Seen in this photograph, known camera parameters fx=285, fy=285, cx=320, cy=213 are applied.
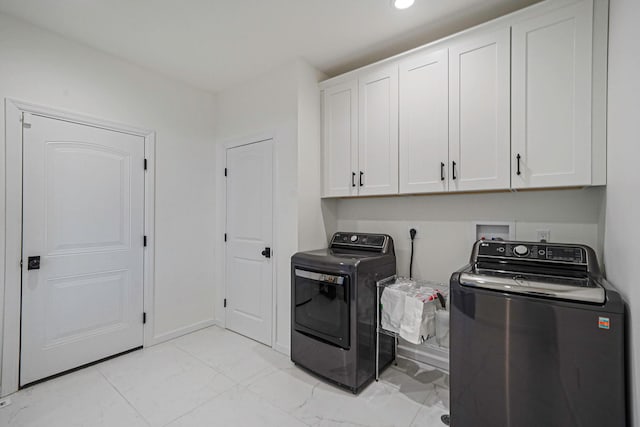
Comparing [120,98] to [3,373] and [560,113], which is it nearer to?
[3,373]

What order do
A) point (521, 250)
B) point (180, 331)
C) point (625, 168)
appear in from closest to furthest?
point (625, 168), point (521, 250), point (180, 331)

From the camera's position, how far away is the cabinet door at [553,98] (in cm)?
156

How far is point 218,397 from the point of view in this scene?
2.00 metres

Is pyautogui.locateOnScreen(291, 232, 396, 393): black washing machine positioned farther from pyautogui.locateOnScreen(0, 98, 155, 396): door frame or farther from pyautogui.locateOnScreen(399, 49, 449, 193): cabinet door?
pyautogui.locateOnScreen(0, 98, 155, 396): door frame

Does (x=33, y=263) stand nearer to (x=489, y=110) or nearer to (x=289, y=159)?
(x=289, y=159)

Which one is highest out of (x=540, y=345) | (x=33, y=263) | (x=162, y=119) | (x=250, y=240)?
(x=162, y=119)

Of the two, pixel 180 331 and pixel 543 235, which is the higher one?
pixel 543 235

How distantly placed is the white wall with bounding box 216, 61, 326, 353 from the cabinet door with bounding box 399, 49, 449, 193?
83cm

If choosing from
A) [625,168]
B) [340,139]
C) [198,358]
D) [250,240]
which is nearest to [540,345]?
[625,168]

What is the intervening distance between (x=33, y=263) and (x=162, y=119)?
1611mm

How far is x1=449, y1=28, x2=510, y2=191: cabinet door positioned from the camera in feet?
5.87

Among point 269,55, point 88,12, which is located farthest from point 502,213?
point 88,12

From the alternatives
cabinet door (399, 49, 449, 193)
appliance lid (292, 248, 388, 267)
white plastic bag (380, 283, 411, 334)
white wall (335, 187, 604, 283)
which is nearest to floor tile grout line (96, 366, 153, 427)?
appliance lid (292, 248, 388, 267)

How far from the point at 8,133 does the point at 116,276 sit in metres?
1.31
